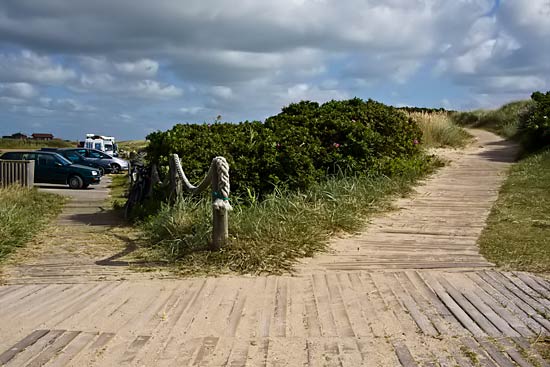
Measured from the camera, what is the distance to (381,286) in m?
5.52

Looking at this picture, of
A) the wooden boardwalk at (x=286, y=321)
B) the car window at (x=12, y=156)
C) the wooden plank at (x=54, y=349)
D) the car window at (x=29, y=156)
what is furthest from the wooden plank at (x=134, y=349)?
the car window at (x=12, y=156)

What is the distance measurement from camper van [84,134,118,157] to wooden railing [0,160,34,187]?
77.1 ft

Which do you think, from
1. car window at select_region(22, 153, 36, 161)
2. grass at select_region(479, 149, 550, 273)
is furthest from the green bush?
car window at select_region(22, 153, 36, 161)

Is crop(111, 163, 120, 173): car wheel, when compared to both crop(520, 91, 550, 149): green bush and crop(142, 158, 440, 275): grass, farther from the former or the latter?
crop(142, 158, 440, 275): grass

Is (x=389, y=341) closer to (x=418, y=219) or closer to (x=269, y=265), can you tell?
(x=269, y=265)

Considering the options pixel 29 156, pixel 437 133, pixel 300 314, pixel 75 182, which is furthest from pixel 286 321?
pixel 29 156

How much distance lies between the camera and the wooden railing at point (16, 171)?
17094mm

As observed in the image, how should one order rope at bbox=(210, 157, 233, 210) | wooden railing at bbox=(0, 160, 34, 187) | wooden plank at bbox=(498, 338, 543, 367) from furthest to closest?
wooden railing at bbox=(0, 160, 34, 187) → rope at bbox=(210, 157, 233, 210) → wooden plank at bbox=(498, 338, 543, 367)

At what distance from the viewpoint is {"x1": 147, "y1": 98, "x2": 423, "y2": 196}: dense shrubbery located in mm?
10156

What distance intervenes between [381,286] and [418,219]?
11.0 feet

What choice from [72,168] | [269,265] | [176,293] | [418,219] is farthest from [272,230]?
[72,168]

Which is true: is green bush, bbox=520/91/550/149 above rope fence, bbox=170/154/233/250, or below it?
above

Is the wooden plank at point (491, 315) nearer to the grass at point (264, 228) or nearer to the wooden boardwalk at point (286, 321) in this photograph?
the wooden boardwalk at point (286, 321)

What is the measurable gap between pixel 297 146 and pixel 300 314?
6142 mm
